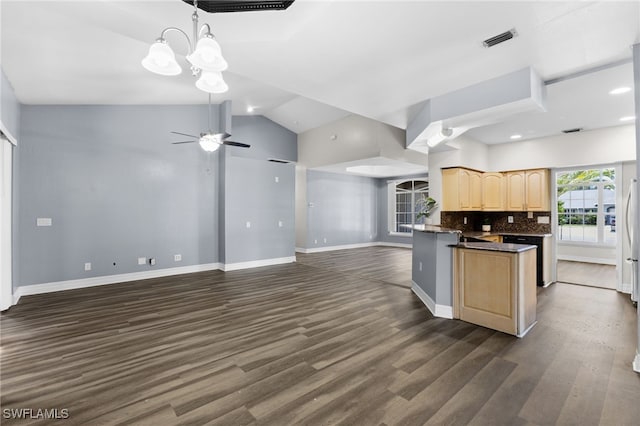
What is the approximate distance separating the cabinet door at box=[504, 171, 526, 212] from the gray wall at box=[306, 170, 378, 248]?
523 centimetres

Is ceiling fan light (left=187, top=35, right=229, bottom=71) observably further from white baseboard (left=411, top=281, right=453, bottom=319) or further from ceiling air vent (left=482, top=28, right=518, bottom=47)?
white baseboard (left=411, top=281, right=453, bottom=319)

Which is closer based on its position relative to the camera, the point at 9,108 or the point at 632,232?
the point at 9,108

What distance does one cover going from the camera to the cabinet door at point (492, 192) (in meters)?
6.11

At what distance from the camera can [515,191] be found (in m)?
5.89

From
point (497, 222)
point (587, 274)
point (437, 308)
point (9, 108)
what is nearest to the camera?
point (437, 308)

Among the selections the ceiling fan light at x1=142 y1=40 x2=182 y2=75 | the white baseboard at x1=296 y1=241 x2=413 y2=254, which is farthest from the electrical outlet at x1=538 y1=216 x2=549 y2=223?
the ceiling fan light at x1=142 y1=40 x2=182 y2=75

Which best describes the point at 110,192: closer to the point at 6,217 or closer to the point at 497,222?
the point at 6,217

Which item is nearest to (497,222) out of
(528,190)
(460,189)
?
(528,190)

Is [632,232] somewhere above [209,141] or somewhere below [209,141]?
below

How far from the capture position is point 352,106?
411 cm

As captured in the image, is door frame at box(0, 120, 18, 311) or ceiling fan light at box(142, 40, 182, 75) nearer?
ceiling fan light at box(142, 40, 182, 75)

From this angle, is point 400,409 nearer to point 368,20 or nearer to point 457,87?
point 368,20

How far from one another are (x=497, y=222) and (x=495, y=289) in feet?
12.5

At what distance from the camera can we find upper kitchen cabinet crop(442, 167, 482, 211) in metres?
5.77
